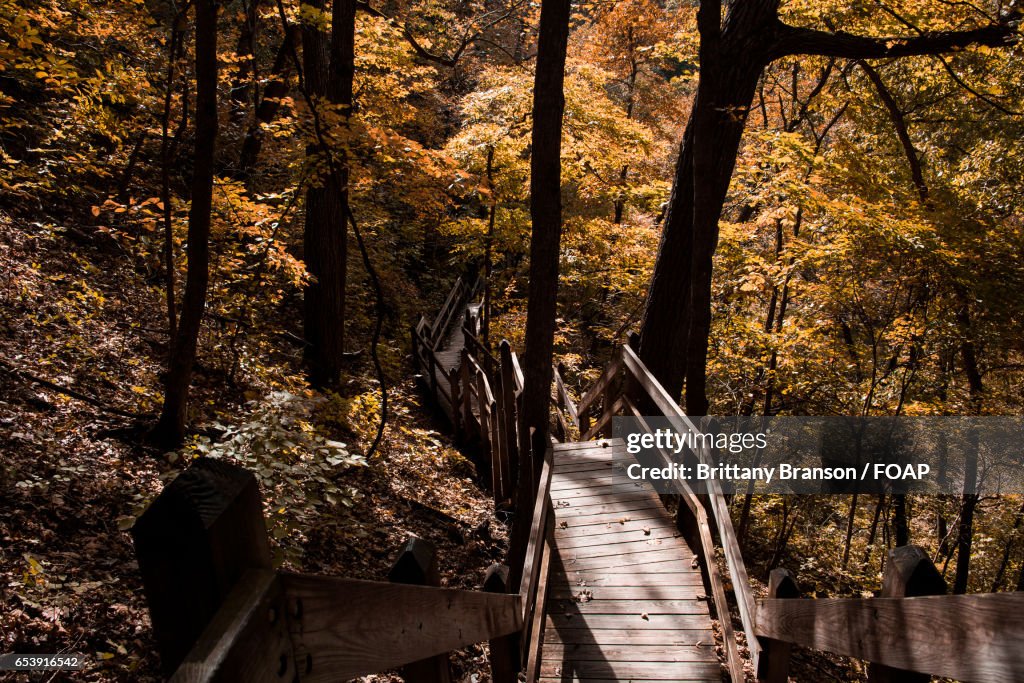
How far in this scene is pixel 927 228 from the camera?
809 cm

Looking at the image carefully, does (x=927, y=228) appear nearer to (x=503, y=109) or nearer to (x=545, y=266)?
(x=545, y=266)

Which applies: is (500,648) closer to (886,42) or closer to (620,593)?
(620,593)

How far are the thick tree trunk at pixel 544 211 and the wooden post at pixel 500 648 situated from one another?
9.49ft

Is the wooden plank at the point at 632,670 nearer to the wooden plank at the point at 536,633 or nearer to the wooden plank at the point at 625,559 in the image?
the wooden plank at the point at 536,633

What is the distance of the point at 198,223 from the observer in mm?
4805

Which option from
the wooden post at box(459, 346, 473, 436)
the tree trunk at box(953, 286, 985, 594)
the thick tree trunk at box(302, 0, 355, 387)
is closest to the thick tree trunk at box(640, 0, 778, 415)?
the wooden post at box(459, 346, 473, 436)

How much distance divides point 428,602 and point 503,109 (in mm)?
11247

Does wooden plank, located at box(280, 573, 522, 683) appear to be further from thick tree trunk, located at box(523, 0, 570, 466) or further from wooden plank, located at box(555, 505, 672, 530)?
wooden plank, located at box(555, 505, 672, 530)

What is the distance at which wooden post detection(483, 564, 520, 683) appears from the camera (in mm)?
2850

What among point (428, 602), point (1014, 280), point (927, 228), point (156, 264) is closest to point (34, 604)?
point (428, 602)

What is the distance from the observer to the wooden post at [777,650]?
270 cm

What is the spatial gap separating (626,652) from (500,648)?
2126 mm

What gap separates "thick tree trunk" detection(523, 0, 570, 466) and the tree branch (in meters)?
2.74

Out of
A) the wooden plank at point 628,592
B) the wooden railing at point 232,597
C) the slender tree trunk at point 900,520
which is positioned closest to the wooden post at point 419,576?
the wooden railing at point 232,597
